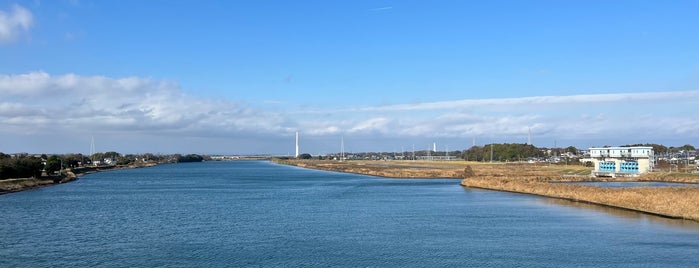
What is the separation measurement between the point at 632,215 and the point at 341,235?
1979 centimetres

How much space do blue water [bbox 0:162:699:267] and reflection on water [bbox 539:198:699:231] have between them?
117 mm

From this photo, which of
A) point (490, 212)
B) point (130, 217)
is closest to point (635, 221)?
point (490, 212)

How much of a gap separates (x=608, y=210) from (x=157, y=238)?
95.8ft

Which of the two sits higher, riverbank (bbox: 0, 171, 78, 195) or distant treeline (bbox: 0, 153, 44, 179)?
distant treeline (bbox: 0, 153, 44, 179)

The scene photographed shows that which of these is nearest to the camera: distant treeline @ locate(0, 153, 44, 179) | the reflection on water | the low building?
the reflection on water

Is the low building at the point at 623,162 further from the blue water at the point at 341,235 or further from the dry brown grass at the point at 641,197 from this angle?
the blue water at the point at 341,235

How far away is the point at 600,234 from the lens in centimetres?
2964

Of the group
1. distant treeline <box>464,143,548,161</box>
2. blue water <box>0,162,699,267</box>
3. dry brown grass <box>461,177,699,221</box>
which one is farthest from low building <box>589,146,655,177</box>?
distant treeline <box>464,143,548,161</box>

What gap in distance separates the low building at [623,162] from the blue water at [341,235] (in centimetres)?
3707

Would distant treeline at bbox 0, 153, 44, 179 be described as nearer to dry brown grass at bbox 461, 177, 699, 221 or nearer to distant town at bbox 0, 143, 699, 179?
distant town at bbox 0, 143, 699, 179

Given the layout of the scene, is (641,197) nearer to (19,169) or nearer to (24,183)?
(24,183)

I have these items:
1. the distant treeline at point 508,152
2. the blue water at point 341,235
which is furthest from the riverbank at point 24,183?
the distant treeline at point 508,152

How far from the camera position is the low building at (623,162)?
259ft

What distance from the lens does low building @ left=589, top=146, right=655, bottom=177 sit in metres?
78.9
